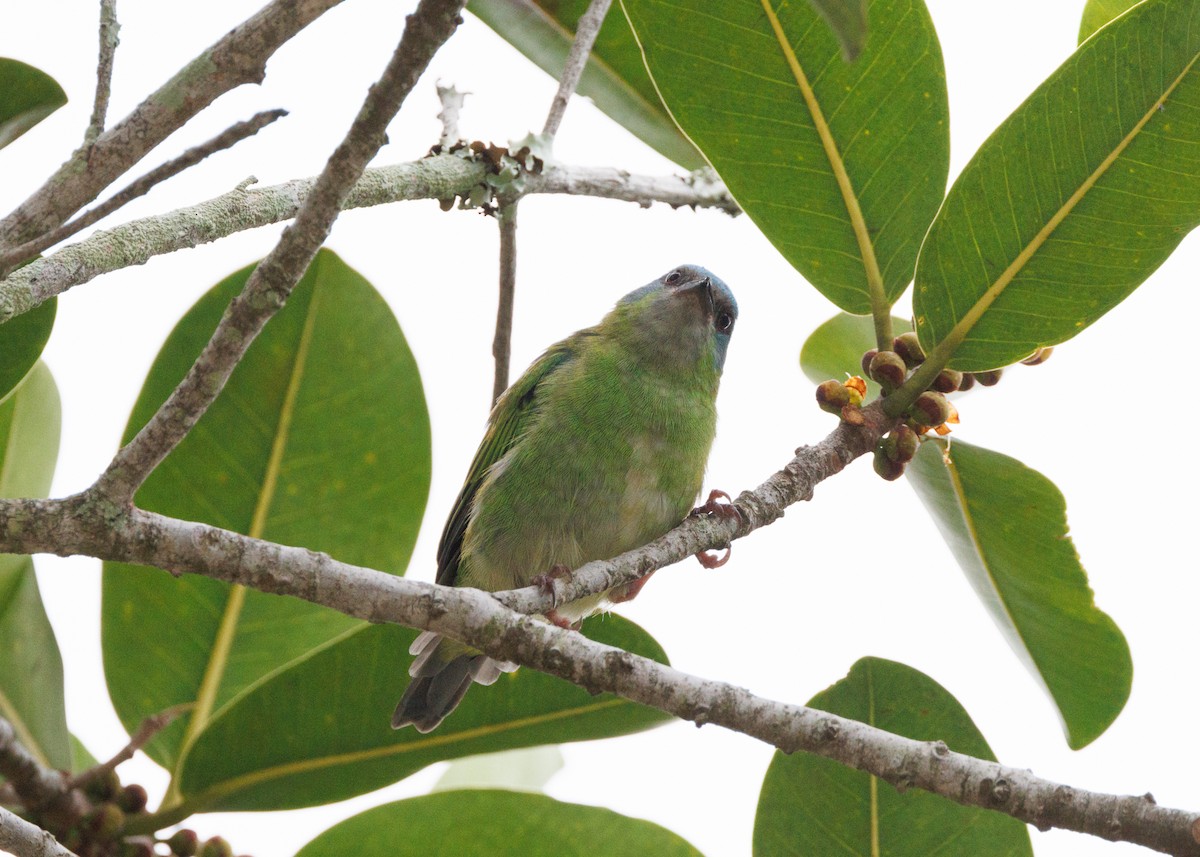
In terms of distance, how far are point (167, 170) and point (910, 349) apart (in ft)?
6.08

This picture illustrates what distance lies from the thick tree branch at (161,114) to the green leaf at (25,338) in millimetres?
705

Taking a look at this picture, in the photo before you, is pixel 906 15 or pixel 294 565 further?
pixel 906 15

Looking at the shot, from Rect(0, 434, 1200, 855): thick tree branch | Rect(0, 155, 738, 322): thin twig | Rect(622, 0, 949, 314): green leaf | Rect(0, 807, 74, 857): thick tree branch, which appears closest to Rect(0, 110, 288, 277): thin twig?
Rect(0, 155, 738, 322): thin twig

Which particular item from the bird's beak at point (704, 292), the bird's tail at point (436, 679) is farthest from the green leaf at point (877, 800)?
the bird's beak at point (704, 292)

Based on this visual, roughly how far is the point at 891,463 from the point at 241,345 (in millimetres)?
1535

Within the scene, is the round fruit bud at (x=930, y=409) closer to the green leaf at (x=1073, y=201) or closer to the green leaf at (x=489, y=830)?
the green leaf at (x=1073, y=201)

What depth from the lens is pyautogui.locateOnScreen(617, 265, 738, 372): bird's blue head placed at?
12.5 ft

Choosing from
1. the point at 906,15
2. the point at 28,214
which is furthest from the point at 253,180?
the point at 906,15

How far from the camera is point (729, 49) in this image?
2.56m

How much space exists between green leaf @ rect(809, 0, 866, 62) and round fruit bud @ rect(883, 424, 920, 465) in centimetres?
140

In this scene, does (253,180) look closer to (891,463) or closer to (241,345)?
(241,345)

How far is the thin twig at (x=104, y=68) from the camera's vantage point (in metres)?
1.72

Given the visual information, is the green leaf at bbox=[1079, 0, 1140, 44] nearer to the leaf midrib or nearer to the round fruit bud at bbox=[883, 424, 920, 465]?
the round fruit bud at bbox=[883, 424, 920, 465]

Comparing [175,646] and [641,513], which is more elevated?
[641,513]
